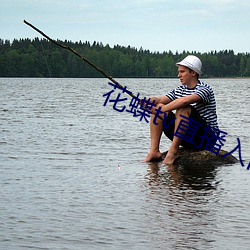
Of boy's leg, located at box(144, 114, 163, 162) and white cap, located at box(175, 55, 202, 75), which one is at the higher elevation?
white cap, located at box(175, 55, 202, 75)

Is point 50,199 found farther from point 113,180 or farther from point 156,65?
point 156,65

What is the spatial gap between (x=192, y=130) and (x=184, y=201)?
226 cm

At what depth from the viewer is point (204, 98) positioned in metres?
8.97

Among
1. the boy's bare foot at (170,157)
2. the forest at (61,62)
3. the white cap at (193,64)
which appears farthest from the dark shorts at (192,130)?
the forest at (61,62)

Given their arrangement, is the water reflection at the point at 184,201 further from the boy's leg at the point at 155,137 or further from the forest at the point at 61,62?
the forest at the point at 61,62

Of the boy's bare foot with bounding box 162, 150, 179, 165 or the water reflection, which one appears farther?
the boy's bare foot with bounding box 162, 150, 179, 165

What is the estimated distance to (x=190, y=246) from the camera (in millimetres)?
5180

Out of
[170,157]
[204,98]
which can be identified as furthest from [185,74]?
[170,157]

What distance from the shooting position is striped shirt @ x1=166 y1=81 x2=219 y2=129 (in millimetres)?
8977

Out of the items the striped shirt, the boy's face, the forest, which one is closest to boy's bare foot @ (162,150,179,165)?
the striped shirt

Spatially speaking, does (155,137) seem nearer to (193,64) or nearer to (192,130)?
(192,130)

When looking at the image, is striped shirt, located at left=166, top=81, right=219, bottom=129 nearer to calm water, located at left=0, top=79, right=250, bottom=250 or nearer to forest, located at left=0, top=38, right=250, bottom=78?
calm water, located at left=0, top=79, right=250, bottom=250

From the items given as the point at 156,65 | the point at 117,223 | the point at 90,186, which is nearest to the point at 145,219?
the point at 117,223

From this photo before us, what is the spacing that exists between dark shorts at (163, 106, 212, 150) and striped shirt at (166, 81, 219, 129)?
113 mm
